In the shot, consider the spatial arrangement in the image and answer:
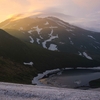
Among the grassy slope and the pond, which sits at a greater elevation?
the grassy slope

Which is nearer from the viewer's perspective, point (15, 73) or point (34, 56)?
point (15, 73)

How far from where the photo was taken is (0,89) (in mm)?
21766

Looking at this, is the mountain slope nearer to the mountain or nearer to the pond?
the mountain

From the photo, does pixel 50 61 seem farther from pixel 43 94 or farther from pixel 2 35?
pixel 43 94

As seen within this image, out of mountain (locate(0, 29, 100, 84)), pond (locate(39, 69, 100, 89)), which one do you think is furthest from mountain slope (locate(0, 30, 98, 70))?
pond (locate(39, 69, 100, 89))

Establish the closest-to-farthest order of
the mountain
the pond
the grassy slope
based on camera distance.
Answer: the pond
the grassy slope
the mountain

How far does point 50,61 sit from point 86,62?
138ft

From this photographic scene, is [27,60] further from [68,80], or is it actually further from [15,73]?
[68,80]

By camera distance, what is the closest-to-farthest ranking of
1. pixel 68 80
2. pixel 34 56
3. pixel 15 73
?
pixel 68 80
pixel 15 73
pixel 34 56

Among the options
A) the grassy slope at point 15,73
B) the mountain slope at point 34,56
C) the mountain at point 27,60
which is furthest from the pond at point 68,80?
the mountain slope at point 34,56

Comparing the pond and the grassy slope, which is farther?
the grassy slope

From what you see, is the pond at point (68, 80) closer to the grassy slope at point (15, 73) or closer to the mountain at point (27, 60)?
the grassy slope at point (15, 73)

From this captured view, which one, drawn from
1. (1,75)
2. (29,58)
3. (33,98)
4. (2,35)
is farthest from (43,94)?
(2,35)

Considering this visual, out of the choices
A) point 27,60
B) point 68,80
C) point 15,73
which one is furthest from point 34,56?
point 68,80
